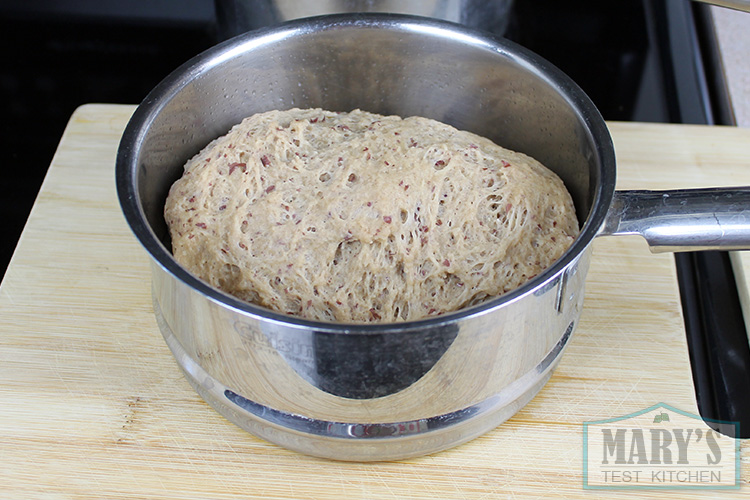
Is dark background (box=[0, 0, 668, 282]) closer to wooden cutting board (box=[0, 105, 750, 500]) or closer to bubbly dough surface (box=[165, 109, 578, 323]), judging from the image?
wooden cutting board (box=[0, 105, 750, 500])

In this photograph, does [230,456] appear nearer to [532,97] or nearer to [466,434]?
[466,434]

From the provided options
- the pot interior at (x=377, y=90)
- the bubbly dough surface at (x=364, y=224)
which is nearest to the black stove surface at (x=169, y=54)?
the pot interior at (x=377, y=90)

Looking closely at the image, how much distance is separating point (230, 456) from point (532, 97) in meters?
0.67

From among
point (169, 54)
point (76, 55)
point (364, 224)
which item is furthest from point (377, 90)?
point (76, 55)

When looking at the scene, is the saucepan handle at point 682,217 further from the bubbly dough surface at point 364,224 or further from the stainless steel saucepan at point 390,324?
the bubbly dough surface at point 364,224

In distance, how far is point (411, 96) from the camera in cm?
130

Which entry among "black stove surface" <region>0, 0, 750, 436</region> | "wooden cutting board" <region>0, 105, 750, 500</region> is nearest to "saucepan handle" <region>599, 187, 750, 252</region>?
"wooden cutting board" <region>0, 105, 750, 500</region>

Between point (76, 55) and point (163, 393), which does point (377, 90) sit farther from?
point (76, 55)

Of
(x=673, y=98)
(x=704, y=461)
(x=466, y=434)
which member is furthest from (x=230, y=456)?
(x=673, y=98)

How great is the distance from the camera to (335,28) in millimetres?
1204

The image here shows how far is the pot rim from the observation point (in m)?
0.84

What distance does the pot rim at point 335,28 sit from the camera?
0.84 meters

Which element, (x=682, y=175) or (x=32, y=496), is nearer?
(x=32, y=496)

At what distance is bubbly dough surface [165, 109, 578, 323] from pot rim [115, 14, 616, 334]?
11cm
